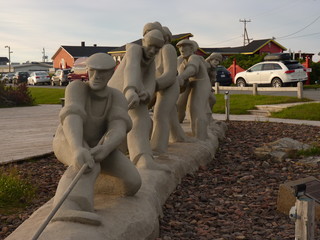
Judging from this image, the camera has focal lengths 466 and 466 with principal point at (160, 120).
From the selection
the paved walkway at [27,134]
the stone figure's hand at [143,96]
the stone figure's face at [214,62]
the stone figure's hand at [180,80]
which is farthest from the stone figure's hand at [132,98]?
the stone figure's face at [214,62]

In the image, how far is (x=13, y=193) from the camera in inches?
206

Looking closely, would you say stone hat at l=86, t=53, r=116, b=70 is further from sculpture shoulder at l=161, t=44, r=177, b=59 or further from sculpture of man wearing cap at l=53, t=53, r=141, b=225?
sculpture shoulder at l=161, t=44, r=177, b=59

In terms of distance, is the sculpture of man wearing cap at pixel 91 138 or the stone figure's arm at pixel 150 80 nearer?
the sculpture of man wearing cap at pixel 91 138

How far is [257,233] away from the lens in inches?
161

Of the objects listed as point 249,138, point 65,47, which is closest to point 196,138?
point 249,138

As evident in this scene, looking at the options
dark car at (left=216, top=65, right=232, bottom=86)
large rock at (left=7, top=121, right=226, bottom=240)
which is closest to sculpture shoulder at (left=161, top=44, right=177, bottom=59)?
large rock at (left=7, top=121, right=226, bottom=240)

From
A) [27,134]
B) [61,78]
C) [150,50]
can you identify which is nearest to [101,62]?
[150,50]

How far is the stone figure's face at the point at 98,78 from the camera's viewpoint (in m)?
3.66

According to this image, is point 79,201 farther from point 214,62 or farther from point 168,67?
point 214,62

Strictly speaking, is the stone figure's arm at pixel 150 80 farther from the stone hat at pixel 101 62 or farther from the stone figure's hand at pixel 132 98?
the stone hat at pixel 101 62

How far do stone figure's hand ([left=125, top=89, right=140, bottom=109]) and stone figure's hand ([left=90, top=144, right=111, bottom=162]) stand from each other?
138 centimetres

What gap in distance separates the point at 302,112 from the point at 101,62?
1035cm

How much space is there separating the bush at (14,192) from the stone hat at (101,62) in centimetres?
221

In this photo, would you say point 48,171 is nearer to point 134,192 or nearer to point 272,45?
point 134,192
